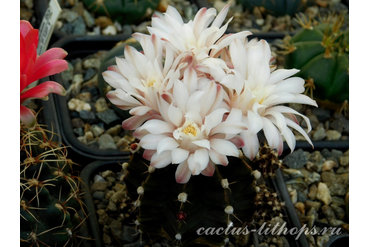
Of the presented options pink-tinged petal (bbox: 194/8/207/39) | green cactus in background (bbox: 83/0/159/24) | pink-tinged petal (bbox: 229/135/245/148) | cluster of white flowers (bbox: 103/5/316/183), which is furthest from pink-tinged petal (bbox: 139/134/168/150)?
green cactus in background (bbox: 83/0/159/24)

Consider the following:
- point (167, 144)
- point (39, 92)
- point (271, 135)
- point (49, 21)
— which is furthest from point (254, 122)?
point (49, 21)

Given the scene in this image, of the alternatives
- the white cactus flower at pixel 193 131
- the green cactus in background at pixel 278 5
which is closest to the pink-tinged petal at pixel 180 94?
the white cactus flower at pixel 193 131

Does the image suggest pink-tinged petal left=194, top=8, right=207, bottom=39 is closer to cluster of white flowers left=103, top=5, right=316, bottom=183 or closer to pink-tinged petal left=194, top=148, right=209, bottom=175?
cluster of white flowers left=103, top=5, right=316, bottom=183

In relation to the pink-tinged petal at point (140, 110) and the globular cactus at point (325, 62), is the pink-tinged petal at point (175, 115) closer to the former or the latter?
the pink-tinged petal at point (140, 110)

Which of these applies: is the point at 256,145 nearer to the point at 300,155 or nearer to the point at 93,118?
the point at 300,155

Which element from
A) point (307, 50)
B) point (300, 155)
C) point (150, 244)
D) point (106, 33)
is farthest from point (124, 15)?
point (150, 244)

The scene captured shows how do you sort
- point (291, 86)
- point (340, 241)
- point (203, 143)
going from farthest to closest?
point (340, 241)
point (291, 86)
point (203, 143)

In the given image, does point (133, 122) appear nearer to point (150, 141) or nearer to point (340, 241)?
point (150, 141)
